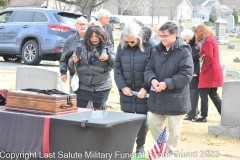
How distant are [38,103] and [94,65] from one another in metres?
1.50

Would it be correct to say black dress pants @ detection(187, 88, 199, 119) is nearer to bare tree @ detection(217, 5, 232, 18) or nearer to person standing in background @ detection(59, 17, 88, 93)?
person standing in background @ detection(59, 17, 88, 93)

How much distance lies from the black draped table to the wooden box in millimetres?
88

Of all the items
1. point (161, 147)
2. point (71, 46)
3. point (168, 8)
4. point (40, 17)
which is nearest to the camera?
point (161, 147)

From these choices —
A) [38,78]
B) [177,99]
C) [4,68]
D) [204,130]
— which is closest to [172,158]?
[177,99]

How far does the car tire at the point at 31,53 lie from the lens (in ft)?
54.4

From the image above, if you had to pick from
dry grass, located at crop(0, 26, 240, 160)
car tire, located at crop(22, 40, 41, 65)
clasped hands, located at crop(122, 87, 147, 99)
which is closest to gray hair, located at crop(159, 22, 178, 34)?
clasped hands, located at crop(122, 87, 147, 99)

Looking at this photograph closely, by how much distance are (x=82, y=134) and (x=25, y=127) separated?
1.90 feet

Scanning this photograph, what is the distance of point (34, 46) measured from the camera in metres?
16.5

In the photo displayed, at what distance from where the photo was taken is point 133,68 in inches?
253

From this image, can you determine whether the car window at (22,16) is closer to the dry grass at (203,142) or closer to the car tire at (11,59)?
the car tire at (11,59)

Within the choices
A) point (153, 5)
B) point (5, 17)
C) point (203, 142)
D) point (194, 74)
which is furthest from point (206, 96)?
point (153, 5)

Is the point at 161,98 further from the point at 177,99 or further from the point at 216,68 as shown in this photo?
the point at 216,68

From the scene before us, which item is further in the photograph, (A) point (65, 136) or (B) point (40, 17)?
(B) point (40, 17)

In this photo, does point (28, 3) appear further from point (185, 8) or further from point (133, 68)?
point (133, 68)
